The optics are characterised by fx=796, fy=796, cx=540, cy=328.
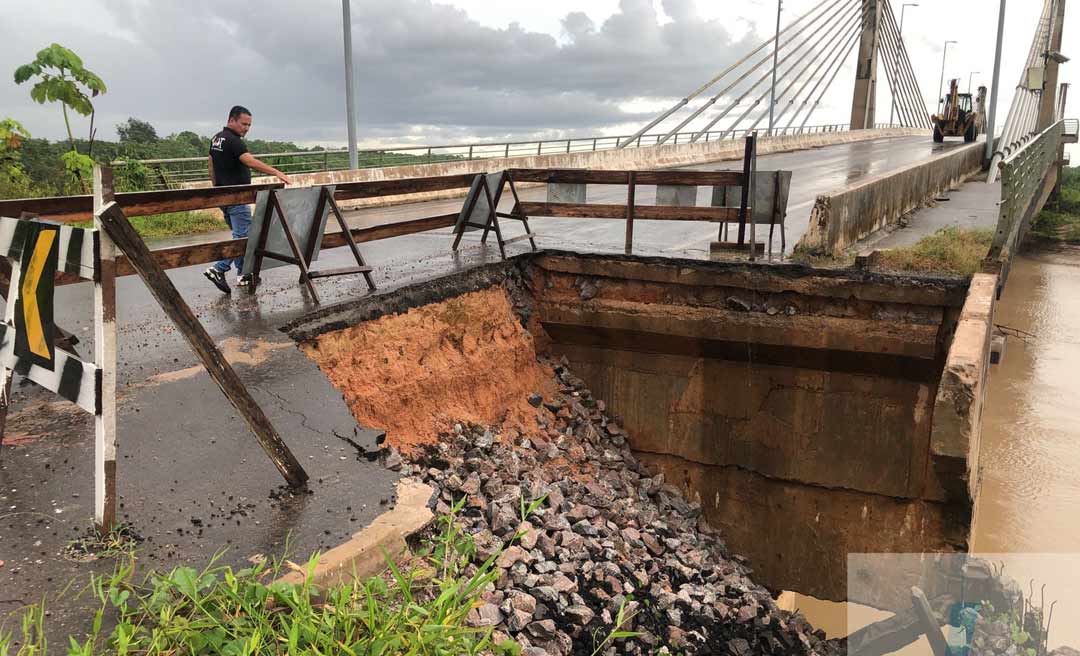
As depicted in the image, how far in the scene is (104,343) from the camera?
11.3ft

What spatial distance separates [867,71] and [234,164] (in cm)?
5403

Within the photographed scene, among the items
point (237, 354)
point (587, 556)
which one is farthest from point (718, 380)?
point (237, 354)

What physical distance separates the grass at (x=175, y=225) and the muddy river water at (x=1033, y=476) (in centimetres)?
1086

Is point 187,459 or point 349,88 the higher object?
point 349,88

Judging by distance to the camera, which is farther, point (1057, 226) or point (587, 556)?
point (1057, 226)

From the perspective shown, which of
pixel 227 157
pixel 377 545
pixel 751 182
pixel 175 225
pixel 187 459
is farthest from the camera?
pixel 175 225

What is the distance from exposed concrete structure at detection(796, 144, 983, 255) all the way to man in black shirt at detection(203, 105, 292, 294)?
606 centimetres

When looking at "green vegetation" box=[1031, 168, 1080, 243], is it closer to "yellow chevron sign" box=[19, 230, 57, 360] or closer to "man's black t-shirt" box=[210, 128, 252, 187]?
"man's black t-shirt" box=[210, 128, 252, 187]

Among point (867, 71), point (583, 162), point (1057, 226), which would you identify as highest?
point (867, 71)

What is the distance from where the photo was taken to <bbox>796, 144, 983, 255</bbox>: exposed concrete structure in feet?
31.1

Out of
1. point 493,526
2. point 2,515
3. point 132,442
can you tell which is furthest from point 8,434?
point 493,526

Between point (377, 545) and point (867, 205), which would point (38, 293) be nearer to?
point (377, 545)

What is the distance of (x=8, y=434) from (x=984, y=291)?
25.2 ft

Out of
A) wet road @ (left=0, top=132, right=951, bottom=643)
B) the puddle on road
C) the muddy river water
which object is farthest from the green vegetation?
the puddle on road
